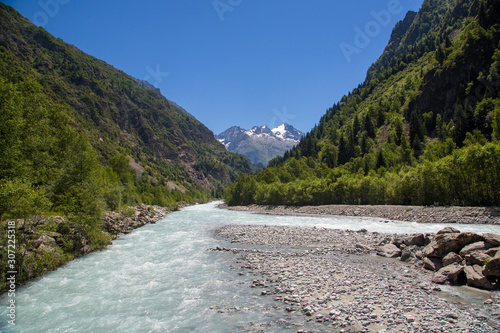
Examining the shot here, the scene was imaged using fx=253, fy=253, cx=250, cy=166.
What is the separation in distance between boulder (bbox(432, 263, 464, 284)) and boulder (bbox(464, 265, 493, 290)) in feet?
1.19

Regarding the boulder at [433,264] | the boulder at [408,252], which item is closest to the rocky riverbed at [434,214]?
the boulder at [408,252]

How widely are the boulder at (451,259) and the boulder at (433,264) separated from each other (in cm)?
44

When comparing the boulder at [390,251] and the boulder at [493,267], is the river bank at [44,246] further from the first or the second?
the boulder at [493,267]

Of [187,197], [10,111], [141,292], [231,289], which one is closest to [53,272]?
[141,292]

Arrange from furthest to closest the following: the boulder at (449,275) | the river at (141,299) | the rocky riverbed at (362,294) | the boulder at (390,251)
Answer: the boulder at (390,251) < the boulder at (449,275) < the river at (141,299) < the rocky riverbed at (362,294)

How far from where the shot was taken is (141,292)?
13812mm

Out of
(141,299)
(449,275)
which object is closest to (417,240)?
(449,275)

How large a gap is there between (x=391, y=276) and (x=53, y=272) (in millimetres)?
22073

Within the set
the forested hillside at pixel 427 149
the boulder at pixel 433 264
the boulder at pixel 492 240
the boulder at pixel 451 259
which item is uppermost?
the forested hillside at pixel 427 149

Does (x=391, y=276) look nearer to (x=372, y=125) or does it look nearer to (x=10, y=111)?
(x=10, y=111)

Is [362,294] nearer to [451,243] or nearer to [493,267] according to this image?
[493,267]

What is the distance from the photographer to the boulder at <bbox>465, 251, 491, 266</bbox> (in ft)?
44.4

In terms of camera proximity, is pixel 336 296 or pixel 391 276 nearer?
pixel 336 296

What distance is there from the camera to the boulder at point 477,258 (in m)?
13.5
